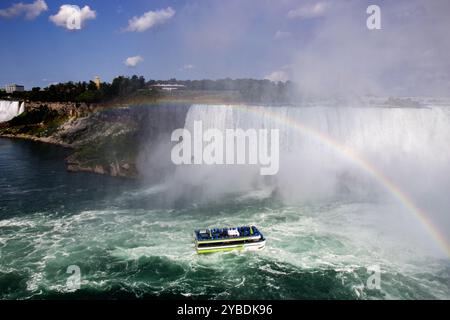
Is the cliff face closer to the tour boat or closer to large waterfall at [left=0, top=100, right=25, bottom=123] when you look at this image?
large waterfall at [left=0, top=100, right=25, bottom=123]

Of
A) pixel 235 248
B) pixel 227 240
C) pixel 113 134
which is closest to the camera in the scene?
pixel 227 240

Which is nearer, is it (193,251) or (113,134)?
(193,251)

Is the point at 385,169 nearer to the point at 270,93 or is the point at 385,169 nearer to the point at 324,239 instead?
the point at 324,239

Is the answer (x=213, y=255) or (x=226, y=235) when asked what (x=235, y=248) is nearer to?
(x=226, y=235)

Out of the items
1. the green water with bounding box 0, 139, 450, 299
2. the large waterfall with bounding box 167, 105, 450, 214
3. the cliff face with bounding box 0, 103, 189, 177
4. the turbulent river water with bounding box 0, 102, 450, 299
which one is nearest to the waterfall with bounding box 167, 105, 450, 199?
the large waterfall with bounding box 167, 105, 450, 214

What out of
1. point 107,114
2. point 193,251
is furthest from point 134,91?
point 193,251
